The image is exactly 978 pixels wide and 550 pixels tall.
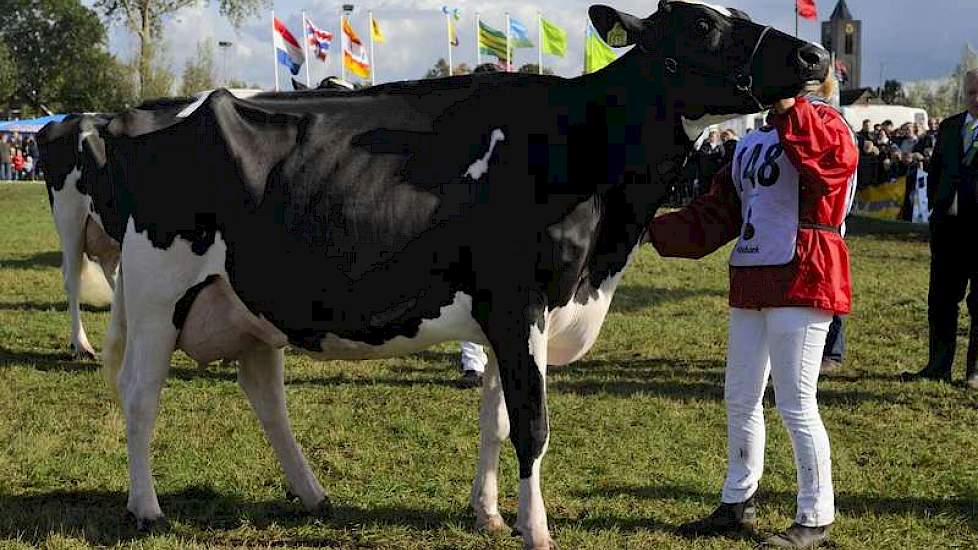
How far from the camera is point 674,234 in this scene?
474 centimetres

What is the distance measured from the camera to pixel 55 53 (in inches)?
3068

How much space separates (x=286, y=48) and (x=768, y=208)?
26.2 metres

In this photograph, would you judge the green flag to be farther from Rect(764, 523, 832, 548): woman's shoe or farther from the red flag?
Rect(764, 523, 832, 548): woman's shoe

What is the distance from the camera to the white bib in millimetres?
4395

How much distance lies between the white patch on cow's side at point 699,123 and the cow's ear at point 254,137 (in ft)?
5.40

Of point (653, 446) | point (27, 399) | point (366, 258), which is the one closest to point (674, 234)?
point (366, 258)

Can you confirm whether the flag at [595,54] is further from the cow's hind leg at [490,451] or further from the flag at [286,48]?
the cow's hind leg at [490,451]

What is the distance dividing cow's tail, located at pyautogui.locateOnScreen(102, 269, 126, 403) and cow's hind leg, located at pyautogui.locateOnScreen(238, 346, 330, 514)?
1.89ft

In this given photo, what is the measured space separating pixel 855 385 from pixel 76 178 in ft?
20.7

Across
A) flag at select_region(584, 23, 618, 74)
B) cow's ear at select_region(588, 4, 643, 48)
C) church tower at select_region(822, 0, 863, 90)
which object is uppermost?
church tower at select_region(822, 0, 863, 90)

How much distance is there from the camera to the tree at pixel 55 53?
75.9m

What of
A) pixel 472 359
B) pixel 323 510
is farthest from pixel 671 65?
pixel 472 359

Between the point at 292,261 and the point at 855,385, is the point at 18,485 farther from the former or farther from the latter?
the point at 855,385

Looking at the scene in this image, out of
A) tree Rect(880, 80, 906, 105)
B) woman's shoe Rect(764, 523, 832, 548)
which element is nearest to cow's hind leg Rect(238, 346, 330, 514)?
woman's shoe Rect(764, 523, 832, 548)
